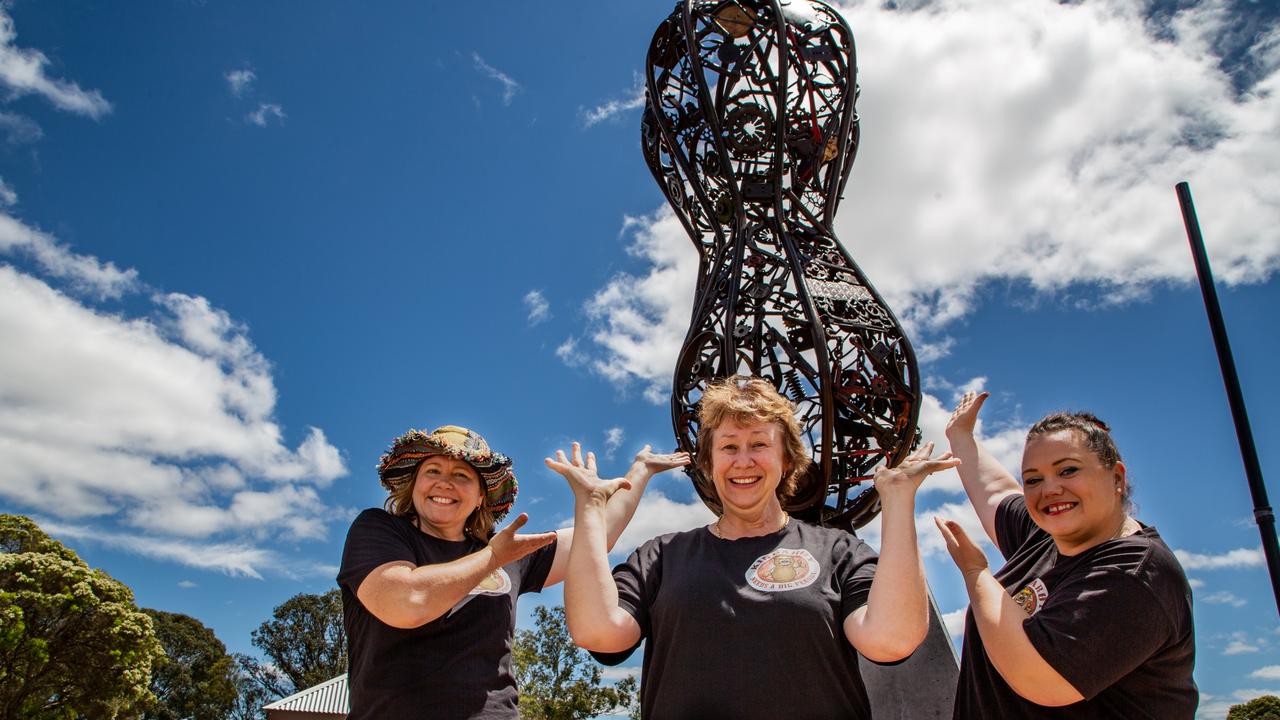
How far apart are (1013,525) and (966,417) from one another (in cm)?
47

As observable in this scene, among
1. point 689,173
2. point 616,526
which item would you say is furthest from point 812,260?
point 616,526

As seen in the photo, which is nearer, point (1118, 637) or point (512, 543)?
point (1118, 637)

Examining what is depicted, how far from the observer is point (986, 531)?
120 inches

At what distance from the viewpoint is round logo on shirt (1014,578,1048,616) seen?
2.26 meters

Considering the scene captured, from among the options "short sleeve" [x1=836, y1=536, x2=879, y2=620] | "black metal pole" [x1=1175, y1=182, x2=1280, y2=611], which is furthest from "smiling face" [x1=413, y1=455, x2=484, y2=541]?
"black metal pole" [x1=1175, y1=182, x2=1280, y2=611]

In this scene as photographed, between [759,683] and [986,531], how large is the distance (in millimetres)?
1326

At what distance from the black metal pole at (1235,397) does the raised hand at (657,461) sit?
1.85m

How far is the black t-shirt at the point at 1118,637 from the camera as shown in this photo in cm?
200

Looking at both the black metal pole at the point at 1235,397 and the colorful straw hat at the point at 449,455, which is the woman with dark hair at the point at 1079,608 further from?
the colorful straw hat at the point at 449,455

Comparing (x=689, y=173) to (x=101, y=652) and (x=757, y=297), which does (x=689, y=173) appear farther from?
(x=101, y=652)

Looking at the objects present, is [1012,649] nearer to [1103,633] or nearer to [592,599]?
[1103,633]

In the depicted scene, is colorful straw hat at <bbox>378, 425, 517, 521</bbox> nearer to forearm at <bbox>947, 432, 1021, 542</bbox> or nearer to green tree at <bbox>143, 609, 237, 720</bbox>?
forearm at <bbox>947, 432, 1021, 542</bbox>

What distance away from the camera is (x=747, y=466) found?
251 cm

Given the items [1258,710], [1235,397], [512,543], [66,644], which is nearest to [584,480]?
[512,543]
